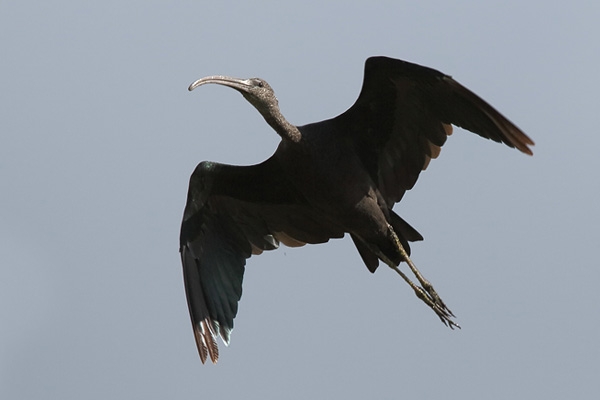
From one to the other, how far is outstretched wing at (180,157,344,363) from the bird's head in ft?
2.44

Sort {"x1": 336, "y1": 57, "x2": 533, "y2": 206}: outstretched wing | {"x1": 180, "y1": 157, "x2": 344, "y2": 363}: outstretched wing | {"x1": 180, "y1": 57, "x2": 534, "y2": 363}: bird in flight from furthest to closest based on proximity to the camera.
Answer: {"x1": 180, "y1": 157, "x2": 344, "y2": 363}: outstretched wing
{"x1": 180, "y1": 57, "x2": 534, "y2": 363}: bird in flight
{"x1": 336, "y1": 57, "x2": 533, "y2": 206}: outstretched wing

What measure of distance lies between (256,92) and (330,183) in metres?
1.14

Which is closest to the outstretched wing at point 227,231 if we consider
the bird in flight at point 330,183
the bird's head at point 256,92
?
the bird in flight at point 330,183

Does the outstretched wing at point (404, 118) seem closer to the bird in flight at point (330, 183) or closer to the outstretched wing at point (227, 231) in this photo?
the bird in flight at point (330, 183)

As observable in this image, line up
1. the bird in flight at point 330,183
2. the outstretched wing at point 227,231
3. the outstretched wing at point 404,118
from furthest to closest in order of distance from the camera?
the outstretched wing at point 227,231, the bird in flight at point 330,183, the outstretched wing at point 404,118

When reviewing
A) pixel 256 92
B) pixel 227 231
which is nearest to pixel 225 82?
pixel 256 92

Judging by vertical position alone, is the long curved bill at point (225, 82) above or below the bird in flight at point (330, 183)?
above

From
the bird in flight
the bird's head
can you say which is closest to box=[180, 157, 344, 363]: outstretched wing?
the bird in flight

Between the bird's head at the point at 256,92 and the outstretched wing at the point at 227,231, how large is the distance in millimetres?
744

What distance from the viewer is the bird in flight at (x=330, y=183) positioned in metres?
11.6

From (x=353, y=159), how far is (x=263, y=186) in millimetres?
1159

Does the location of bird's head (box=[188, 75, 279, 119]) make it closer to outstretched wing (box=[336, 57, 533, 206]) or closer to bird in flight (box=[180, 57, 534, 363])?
bird in flight (box=[180, 57, 534, 363])

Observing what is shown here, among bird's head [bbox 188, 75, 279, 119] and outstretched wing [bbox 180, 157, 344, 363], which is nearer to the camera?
bird's head [bbox 188, 75, 279, 119]

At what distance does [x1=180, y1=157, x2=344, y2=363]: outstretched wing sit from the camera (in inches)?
500
